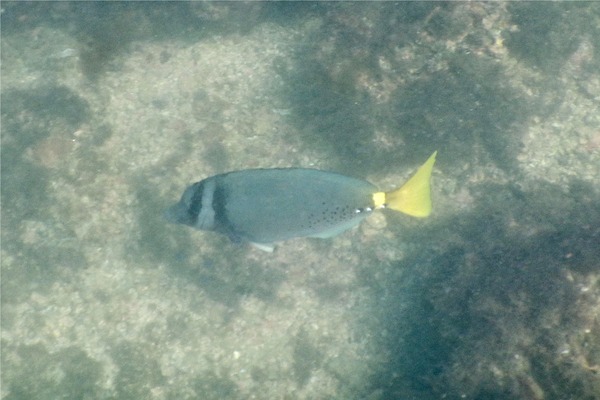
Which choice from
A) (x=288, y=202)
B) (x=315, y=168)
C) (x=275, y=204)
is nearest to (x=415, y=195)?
(x=288, y=202)

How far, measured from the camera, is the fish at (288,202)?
3529mm

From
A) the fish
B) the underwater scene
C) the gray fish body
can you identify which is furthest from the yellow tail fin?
the underwater scene

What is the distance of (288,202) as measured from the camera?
3.65 meters

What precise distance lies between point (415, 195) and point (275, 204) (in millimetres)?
1077

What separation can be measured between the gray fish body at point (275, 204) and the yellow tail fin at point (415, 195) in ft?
0.55

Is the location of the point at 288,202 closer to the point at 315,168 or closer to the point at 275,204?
the point at 275,204

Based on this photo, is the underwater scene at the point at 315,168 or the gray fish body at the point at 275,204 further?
the underwater scene at the point at 315,168

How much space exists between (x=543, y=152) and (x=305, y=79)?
304 centimetres

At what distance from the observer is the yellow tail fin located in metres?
3.49

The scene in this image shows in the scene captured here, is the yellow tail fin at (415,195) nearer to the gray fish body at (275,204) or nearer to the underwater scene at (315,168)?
the gray fish body at (275,204)

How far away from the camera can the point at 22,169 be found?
19.7 feet

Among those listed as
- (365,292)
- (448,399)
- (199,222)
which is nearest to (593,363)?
(448,399)

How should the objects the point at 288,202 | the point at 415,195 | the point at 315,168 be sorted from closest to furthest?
the point at 415,195 → the point at 288,202 → the point at 315,168

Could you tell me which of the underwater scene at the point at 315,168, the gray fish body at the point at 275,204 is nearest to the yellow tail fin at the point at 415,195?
the gray fish body at the point at 275,204
